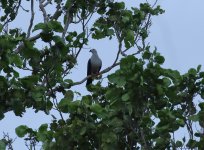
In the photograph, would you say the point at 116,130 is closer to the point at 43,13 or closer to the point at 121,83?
the point at 121,83

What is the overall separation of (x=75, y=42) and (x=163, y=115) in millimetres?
4910

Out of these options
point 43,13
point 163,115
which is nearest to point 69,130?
point 163,115

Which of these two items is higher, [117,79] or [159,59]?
[159,59]

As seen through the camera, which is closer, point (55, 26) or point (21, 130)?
point (21, 130)

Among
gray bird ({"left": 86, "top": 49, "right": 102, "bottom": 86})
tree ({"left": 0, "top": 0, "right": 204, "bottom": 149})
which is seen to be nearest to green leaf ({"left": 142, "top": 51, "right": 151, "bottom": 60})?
tree ({"left": 0, "top": 0, "right": 204, "bottom": 149})

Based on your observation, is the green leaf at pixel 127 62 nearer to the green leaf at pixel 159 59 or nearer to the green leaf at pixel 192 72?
the green leaf at pixel 159 59

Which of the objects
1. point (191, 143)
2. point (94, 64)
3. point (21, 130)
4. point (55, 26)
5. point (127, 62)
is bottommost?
point (191, 143)

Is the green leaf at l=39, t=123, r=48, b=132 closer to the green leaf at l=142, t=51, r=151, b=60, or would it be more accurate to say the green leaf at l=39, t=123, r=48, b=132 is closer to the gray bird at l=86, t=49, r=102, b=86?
the green leaf at l=142, t=51, r=151, b=60

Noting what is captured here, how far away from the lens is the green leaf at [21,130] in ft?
20.9

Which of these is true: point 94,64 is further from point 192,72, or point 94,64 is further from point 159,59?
point 159,59

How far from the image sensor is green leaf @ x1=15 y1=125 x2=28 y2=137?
6.36 meters

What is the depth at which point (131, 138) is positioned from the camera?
256 inches

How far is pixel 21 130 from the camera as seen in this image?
21.0ft

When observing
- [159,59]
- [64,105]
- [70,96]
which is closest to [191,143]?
[159,59]
